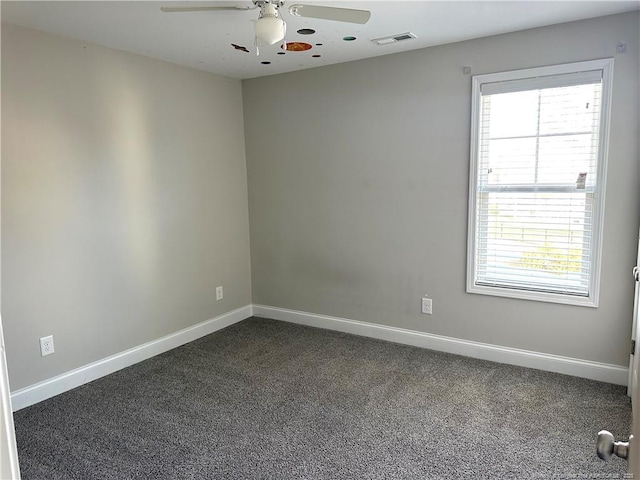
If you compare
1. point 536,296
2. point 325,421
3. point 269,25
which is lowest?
point 325,421

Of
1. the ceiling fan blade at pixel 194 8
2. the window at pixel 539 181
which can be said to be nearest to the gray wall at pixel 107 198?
the ceiling fan blade at pixel 194 8

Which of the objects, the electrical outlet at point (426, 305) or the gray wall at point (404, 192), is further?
the electrical outlet at point (426, 305)

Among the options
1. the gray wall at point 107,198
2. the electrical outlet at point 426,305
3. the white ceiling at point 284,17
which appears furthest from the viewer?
the electrical outlet at point 426,305

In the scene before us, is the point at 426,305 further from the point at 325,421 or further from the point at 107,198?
the point at 107,198

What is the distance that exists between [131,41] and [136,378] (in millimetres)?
2375

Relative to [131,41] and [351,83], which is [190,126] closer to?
[131,41]

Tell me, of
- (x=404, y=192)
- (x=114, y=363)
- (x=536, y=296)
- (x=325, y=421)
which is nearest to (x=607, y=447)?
(x=325, y=421)

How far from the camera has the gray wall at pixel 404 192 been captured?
2857mm

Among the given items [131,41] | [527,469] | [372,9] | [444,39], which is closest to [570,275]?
[527,469]

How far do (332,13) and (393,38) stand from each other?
1.09 meters

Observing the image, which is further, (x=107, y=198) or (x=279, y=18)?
(x=107, y=198)

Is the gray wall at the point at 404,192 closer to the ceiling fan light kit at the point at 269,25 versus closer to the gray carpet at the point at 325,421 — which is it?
the gray carpet at the point at 325,421

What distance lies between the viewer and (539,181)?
309 cm

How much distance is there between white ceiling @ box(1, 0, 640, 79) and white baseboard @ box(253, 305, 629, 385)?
2.27 metres
